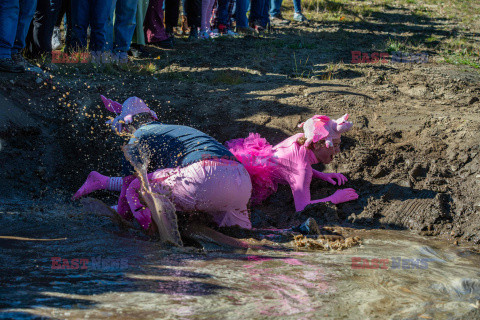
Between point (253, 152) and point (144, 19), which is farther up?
point (144, 19)

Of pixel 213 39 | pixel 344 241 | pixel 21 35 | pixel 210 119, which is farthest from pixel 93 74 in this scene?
pixel 344 241

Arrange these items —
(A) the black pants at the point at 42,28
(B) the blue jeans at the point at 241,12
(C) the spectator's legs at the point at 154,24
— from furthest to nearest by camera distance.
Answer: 1. (B) the blue jeans at the point at 241,12
2. (C) the spectator's legs at the point at 154,24
3. (A) the black pants at the point at 42,28

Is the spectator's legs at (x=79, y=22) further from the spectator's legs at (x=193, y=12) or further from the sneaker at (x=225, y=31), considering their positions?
the sneaker at (x=225, y=31)

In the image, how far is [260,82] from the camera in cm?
668

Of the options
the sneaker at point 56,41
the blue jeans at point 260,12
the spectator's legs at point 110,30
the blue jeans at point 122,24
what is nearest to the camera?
Answer: the spectator's legs at point 110,30

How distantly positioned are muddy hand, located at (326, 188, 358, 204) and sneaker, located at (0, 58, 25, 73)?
3.47 meters

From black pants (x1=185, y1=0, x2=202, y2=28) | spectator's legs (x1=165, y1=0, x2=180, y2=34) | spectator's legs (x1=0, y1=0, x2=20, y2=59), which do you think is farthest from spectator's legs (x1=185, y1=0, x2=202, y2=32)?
spectator's legs (x1=0, y1=0, x2=20, y2=59)

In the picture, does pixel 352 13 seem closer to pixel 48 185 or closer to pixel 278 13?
pixel 278 13

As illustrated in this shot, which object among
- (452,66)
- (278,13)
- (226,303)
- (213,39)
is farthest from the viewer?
(278,13)

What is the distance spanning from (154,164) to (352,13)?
921 centimetres

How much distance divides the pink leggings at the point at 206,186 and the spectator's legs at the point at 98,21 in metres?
3.39

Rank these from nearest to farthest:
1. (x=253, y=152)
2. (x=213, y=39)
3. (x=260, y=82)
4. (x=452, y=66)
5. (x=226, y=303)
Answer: (x=226, y=303) < (x=253, y=152) < (x=260, y=82) < (x=452, y=66) < (x=213, y=39)

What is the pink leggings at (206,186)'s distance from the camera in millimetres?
3682

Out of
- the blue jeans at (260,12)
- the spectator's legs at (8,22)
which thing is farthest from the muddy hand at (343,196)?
the blue jeans at (260,12)
